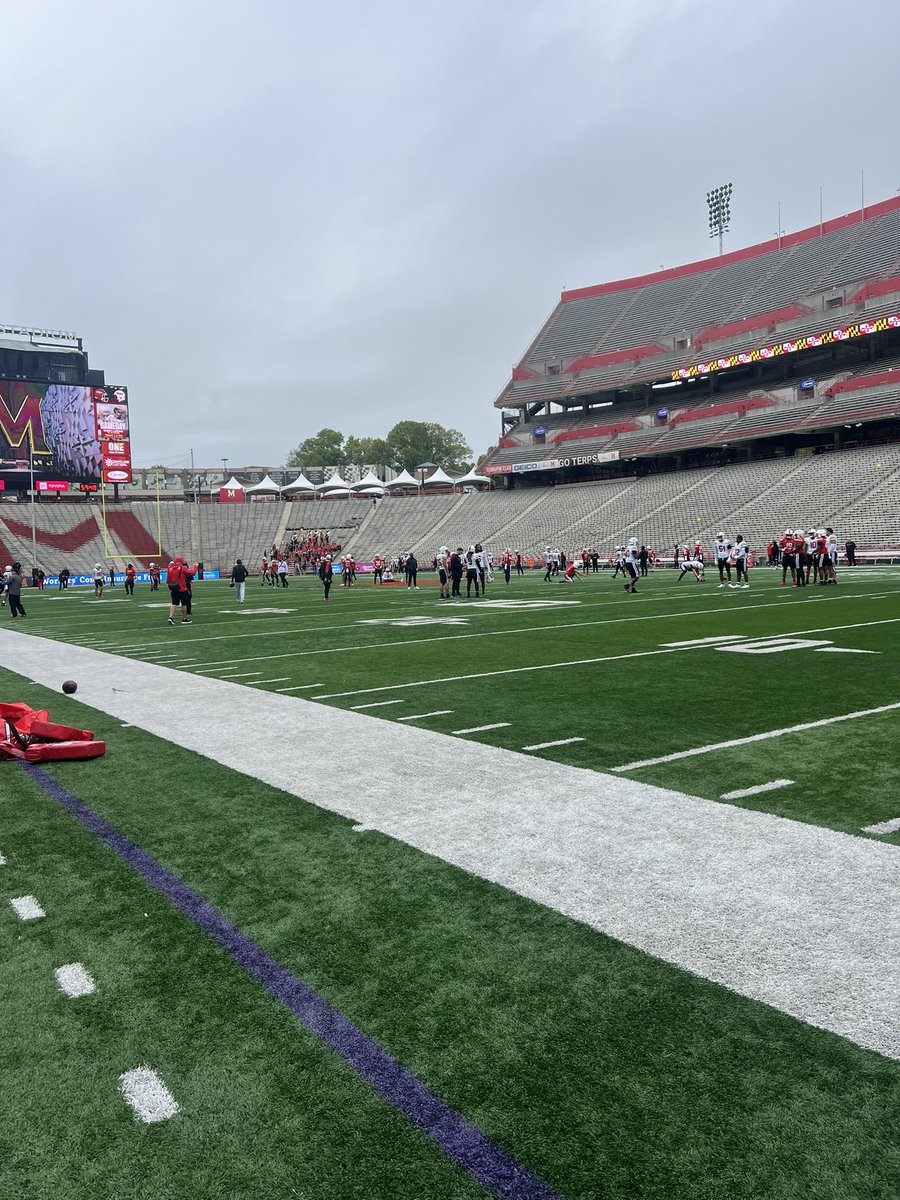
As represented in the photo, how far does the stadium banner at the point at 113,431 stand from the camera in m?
56.9

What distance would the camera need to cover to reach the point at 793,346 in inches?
2100

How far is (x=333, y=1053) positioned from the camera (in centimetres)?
266

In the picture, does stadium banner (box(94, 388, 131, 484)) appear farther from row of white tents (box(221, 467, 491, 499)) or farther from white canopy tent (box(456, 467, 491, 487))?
white canopy tent (box(456, 467, 491, 487))

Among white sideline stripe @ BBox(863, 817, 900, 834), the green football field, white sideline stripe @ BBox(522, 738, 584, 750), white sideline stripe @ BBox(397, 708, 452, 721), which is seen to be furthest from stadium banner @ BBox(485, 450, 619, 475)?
white sideline stripe @ BBox(863, 817, 900, 834)

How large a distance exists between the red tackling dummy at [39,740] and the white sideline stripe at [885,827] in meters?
5.39

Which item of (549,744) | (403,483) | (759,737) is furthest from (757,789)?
(403,483)

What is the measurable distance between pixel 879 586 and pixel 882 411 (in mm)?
27729

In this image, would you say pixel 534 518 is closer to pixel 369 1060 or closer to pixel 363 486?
pixel 363 486

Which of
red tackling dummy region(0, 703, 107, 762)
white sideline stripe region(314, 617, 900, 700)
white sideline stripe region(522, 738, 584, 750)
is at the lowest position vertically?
white sideline stripe region(522, 738, 584, 750)

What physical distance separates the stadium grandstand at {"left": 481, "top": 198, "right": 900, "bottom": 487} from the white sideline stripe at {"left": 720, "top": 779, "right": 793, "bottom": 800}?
158 ft

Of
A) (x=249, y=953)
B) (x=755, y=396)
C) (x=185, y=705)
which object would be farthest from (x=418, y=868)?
(x=755, y=396)

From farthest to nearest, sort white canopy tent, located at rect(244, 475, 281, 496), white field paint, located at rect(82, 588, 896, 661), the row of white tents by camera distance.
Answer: white canopy tent, located at rect(244, 475, 281, 496)
the row of white tents
white field paint, located at rect(82, 588, 896, 661)

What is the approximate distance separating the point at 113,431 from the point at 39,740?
5584 cm

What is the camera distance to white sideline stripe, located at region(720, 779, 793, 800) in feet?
16.8
